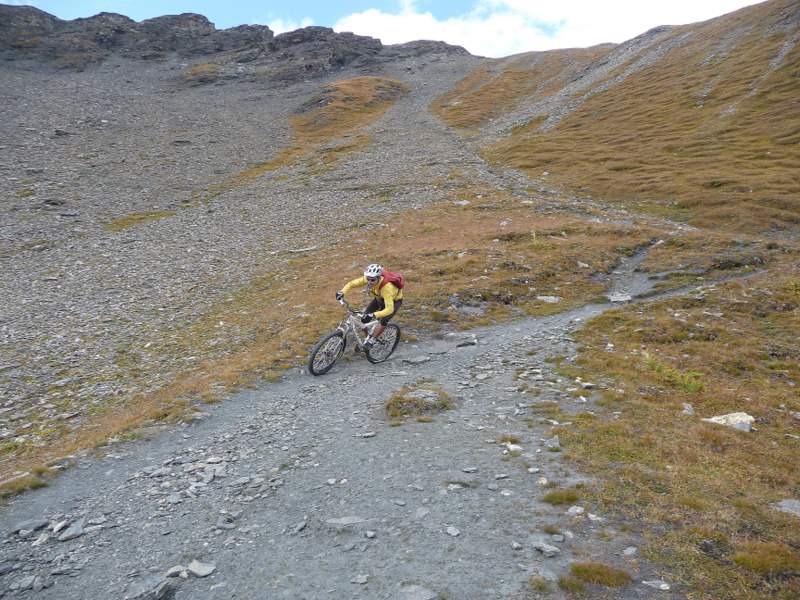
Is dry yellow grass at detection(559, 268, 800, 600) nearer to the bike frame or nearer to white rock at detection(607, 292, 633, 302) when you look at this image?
white rock at detection(607, 292, 633, 302)

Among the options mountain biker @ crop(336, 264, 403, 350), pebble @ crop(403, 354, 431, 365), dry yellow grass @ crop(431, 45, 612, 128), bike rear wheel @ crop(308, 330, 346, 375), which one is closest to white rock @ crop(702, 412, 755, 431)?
pebble @ crop(403, 354, 431, 365)

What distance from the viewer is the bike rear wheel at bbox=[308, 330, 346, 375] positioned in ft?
55.9

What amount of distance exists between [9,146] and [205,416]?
7239 cm

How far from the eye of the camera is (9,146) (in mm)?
64188

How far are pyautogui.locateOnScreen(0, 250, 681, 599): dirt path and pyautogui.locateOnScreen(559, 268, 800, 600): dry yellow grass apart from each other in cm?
86

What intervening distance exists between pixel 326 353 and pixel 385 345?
8.29 ft

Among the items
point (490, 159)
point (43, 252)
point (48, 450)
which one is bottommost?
point (48, 450)

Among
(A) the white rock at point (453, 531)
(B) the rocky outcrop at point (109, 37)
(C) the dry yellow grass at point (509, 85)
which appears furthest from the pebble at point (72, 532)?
(B) the rocky outcrop at point (109, 37)

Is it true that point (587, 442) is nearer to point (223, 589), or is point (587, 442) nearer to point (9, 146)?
point (223, 589)

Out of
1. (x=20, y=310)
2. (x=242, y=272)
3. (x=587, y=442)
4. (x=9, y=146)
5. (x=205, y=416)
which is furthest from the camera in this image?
(x=9, y=146)

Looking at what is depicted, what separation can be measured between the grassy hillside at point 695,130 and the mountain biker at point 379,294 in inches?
1222

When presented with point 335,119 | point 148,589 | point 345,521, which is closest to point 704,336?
point 345,521

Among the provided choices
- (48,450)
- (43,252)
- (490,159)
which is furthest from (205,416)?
(490,159)

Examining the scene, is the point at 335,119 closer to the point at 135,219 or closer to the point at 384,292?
the point at 135,219
